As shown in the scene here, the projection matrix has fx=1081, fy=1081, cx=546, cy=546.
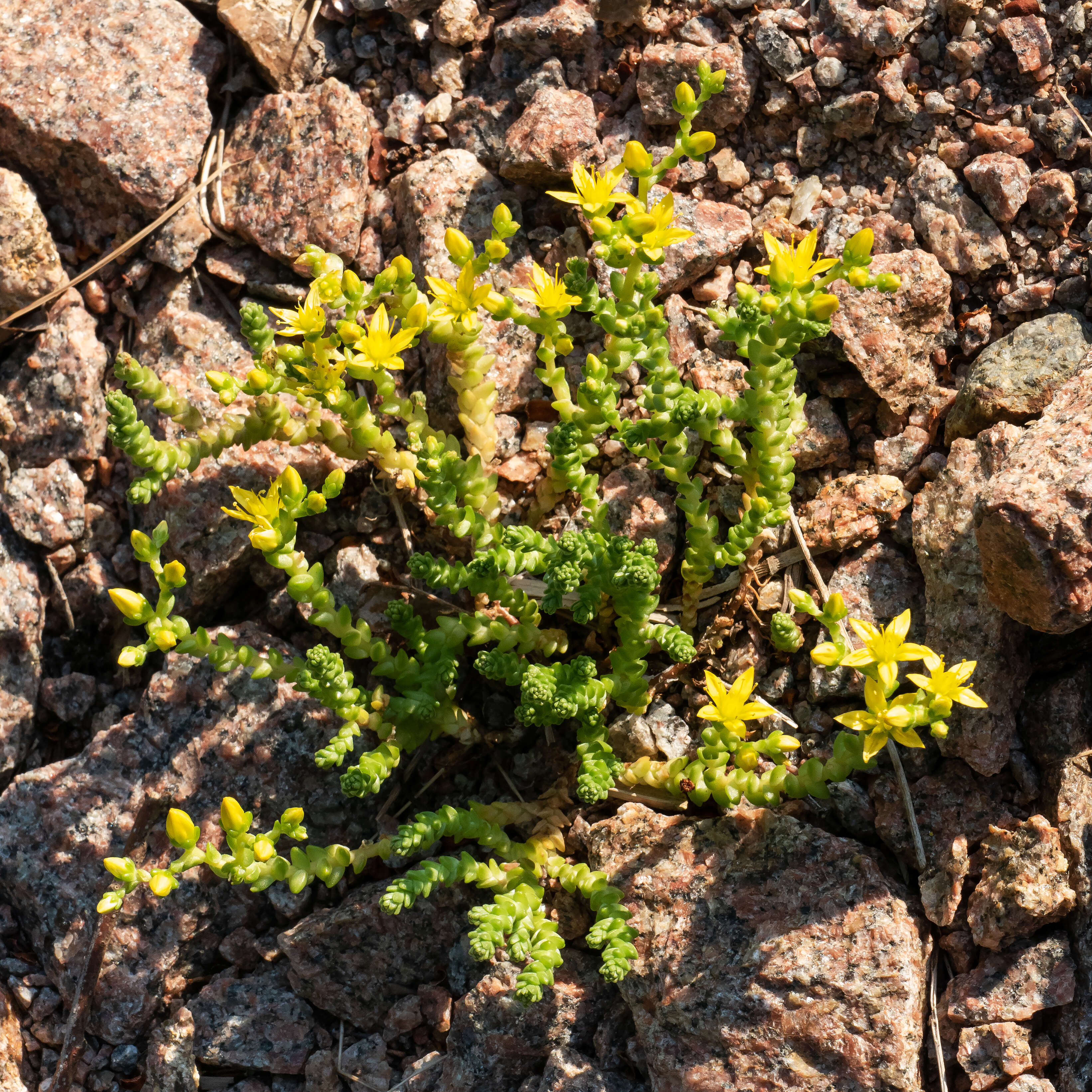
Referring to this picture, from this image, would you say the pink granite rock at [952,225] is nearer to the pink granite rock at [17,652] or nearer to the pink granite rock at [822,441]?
the pink granite rock at [822,441]

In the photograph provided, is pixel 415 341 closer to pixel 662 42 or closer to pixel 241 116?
pixel 241 116

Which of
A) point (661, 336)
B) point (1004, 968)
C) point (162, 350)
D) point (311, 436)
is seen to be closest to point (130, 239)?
point (162, 350)

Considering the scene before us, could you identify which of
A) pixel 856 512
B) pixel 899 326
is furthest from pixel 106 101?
pixel 856 512

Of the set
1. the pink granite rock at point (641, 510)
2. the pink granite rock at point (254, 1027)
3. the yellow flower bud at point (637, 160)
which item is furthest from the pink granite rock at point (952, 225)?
the pink granite rock at point (254, 1027)

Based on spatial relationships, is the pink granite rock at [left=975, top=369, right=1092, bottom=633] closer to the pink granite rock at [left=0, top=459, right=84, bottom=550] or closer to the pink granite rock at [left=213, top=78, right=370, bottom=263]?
the pink granite rock at [left=213, top=78, right=370, bottom=263]

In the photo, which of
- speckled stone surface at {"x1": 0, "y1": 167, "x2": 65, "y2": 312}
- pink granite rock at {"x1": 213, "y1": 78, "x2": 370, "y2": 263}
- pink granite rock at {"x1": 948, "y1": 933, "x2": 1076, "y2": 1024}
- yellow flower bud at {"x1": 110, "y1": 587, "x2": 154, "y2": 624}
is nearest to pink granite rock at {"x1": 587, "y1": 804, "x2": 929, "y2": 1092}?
pink granite rock at {"x1": 948, "y1": 933, "x2": 1076, "y2": 1024}
